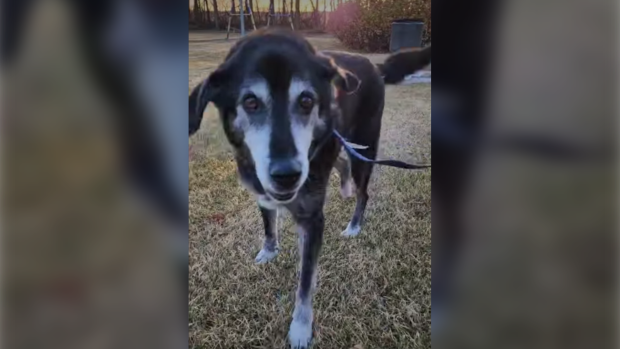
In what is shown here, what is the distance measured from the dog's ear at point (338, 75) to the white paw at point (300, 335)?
665 millimetres

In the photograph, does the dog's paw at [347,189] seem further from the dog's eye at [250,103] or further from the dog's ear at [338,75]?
the dog's eye at [250,103]

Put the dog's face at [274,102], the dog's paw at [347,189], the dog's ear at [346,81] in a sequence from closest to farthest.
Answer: the dog's face at [274,102], the dog's ear at [346,81], the dog's paw at [347,189]

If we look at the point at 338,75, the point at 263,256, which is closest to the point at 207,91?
the point at 338,75

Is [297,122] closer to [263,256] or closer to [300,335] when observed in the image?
[263,256]

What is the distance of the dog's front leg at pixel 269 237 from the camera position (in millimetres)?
1353

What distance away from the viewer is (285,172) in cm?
118

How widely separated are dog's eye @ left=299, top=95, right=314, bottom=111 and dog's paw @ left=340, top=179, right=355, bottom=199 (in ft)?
0.95

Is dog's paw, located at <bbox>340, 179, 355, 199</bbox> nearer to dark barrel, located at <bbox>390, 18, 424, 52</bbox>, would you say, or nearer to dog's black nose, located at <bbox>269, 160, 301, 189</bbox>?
dog's black nose, located at <bbox>269, 160, 301, 189</bbox>

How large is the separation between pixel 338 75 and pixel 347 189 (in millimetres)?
335

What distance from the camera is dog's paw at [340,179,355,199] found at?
54.9 inches

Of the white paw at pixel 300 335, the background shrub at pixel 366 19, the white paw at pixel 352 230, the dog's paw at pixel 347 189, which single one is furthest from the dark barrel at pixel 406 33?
the white paw at pixel 300 335
